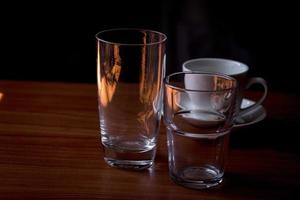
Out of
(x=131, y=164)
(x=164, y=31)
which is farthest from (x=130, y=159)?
(x=164, y=31)

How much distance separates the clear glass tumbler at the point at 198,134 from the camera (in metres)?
0.59

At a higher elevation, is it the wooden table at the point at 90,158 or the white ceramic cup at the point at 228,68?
the white ceramic cup at the point at 228,68

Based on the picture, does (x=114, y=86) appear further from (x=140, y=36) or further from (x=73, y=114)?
(x=73, y=114)

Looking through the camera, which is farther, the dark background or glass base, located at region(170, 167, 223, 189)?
the dark background

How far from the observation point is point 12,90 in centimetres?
91

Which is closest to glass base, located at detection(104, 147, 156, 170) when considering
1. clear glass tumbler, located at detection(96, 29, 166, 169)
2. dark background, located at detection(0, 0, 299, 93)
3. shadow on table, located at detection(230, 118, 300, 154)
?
clear glass tumbler, located at detection(96, 29, 166, 169)

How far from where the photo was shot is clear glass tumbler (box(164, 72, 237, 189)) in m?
0.59

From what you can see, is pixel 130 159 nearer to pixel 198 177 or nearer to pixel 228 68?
Answer: pixel 198 177

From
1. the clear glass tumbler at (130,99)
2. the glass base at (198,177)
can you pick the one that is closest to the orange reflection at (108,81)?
the clear glass tumbler at (130,99)

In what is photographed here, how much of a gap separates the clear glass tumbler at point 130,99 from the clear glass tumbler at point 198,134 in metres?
0.03

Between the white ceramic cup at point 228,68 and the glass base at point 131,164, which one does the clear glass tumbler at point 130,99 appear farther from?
the white ceramic cup at point 228,68

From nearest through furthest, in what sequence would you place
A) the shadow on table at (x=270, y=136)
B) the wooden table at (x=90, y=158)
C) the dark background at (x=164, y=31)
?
the wooden table at (x=90, y=158)
the shadow on table at (x=270, y=136)
the dark background at (x=164, y=31)

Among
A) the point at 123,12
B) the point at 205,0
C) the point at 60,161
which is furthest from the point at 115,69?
the point at 123,12

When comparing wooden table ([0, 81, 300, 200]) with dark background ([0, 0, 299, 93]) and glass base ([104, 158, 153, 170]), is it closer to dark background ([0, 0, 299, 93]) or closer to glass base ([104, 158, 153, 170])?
glass base ([104, 158, 153, 170])
